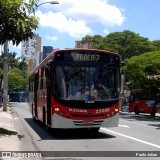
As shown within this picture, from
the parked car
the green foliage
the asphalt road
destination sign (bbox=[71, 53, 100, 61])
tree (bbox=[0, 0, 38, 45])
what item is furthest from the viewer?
the parked car

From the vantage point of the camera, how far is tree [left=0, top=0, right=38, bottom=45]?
14.9 m

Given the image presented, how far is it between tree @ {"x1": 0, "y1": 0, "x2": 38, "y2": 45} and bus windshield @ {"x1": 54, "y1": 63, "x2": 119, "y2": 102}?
2.10 metres

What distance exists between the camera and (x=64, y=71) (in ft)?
54.3

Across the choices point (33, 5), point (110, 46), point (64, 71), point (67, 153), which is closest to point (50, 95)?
point (64, 71)

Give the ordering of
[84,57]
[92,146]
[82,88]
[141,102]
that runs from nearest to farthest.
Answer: [92,146], [82,88], [84,57], [141,102]

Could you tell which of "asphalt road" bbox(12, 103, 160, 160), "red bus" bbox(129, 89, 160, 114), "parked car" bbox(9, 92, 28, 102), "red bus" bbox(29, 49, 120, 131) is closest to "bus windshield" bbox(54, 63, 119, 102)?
"red bus" bbox(29, 49, 120, 131)

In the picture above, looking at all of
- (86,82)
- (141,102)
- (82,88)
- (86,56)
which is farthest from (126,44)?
(82,88)

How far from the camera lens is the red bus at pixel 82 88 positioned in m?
16.4

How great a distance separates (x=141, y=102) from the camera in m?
48.5

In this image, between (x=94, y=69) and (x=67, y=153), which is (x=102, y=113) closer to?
(x=94, y=69)

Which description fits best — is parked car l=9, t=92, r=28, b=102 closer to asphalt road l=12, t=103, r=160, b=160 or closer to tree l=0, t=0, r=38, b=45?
asphalt road l=12, t=103, r=160, b=160

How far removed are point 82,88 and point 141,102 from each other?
3276 cm

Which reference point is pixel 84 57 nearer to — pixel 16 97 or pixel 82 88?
pixel 82 88

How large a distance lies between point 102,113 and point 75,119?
112 cm
